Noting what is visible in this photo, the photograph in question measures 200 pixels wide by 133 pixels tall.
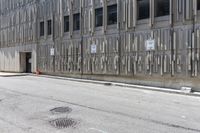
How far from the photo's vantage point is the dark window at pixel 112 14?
21.2 m

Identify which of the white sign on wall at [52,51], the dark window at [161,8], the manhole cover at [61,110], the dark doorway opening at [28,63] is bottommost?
the manhole cover at [61,110]

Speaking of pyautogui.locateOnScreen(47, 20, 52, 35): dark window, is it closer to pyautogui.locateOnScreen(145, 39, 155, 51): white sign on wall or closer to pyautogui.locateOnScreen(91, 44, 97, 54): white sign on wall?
pyautogui.locateOnScreen(91, 44, 97, 54): white sign on wall

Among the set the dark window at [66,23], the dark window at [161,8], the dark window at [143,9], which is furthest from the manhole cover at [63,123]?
the dark window at [66,23]

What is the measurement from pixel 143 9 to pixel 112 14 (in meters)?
2.94

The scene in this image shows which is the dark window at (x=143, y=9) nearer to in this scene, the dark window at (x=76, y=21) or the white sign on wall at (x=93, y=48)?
the white sign on wall at (x=93, y=48)

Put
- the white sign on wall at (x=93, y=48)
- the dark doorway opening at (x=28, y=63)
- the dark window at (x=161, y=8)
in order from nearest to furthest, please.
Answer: the dark window at (x=161, y=8) → the white sign on wall at (x=93, y=48) → the dark doorway opening at (x=28, y=63)

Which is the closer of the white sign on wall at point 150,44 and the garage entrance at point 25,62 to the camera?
the white sign on wall at point 150,44

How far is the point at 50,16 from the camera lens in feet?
92.8

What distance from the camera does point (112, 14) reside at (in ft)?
70.5

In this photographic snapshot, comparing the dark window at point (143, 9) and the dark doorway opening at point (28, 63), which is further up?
the dark window at point (143, 9)

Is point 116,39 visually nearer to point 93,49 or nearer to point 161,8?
point 93,49

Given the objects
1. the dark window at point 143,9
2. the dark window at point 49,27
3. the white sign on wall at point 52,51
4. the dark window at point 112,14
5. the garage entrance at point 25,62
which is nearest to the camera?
the dark window at point 143,9

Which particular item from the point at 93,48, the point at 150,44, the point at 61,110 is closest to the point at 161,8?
the point at 150,44

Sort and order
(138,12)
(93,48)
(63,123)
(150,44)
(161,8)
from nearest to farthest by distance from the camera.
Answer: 1. (63,123)
2. (161,8)
3. (150,44)
4. (138,12)
5. (93,48)
